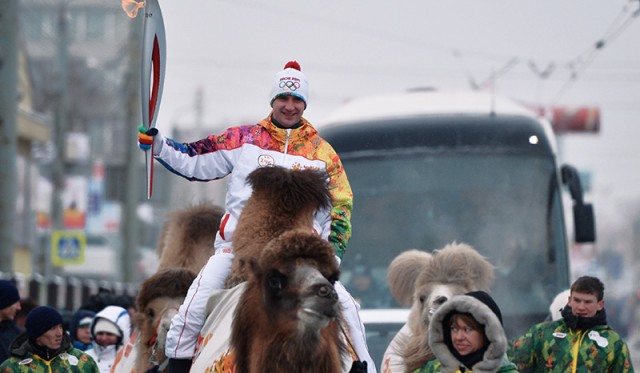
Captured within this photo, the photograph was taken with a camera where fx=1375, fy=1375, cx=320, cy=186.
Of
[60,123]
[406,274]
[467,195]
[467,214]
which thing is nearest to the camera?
[406,274]

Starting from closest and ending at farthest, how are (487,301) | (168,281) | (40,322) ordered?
(487,301) < (40,322) < (168,281)

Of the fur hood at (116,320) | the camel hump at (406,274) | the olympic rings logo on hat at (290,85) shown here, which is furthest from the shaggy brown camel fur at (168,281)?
the olympic rings logo on hat at (290,85)

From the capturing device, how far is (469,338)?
21.1ft

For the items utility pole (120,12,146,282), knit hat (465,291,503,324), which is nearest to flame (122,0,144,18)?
knit hat (465,291,503,324)

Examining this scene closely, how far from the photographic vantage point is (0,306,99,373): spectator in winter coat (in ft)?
28.5

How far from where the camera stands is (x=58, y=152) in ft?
109

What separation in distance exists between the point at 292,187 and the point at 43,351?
8.07 feet

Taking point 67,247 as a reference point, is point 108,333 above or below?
below

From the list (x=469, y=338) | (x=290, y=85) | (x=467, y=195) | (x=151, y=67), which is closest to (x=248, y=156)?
(x=290, y=85)

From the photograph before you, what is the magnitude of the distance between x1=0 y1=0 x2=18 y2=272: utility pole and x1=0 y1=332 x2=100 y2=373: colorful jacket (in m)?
8.53

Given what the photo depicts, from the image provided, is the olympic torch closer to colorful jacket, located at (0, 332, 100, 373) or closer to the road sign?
colorful jacket, located at (0, 332, 100, 373)

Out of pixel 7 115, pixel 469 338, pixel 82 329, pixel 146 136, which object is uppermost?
pixel 7 115

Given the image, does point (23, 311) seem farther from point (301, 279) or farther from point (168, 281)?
point (301, 279)

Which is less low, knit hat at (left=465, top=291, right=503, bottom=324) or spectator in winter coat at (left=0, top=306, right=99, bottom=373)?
knit hat at (left=465, top=291, right=503, bottom=324)
